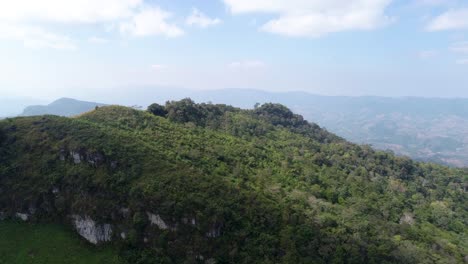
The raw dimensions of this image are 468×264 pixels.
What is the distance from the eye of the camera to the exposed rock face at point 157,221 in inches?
1364

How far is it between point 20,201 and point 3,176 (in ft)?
15.1

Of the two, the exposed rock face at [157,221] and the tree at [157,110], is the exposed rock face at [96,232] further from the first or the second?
the tree at [157,110]

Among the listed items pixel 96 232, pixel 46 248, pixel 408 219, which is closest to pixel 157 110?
pixel 96 232

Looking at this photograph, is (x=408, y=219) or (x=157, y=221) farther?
(x=408, y=219)

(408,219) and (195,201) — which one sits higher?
(195,201)

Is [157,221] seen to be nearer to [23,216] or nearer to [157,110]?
[23,216]

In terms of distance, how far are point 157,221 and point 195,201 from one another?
4.29m

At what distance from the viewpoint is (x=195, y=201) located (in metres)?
35.2

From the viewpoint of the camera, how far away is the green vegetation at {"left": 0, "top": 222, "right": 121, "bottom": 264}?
32938 millimetres

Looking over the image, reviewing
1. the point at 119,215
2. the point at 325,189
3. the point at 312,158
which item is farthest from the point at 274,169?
the point at 119,215

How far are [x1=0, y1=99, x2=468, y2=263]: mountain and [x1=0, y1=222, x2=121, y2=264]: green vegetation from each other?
1071 mm

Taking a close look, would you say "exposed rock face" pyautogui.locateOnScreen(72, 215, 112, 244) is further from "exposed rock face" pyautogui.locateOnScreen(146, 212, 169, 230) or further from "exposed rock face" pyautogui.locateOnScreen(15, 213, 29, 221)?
"exposed rock face" pyautogui.locateOnScreen(15, 213, 29, 221)

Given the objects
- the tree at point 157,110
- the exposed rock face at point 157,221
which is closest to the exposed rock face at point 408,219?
the exposed rock face at point 157,221

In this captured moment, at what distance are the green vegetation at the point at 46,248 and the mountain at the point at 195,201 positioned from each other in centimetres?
107
